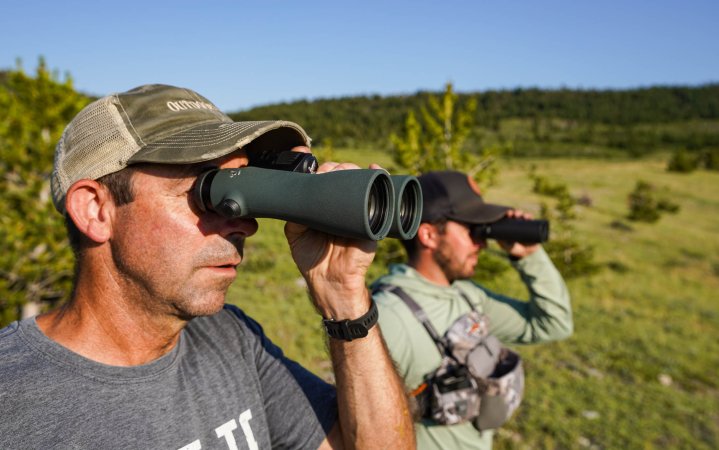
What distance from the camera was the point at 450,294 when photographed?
9.80ft

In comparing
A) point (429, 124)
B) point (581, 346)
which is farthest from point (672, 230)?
point (429, 124)

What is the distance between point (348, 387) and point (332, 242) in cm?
49

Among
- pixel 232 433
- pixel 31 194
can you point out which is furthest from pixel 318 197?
pixel 31 194

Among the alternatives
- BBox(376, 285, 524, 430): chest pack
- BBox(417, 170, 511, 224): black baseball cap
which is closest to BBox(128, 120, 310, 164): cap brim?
BBox(376, 285, 524, 430): chest pack

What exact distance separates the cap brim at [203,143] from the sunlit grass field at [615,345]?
5688 millimetres

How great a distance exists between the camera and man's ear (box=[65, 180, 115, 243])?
1.49 meters

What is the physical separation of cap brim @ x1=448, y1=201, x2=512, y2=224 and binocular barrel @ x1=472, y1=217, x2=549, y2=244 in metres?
0.06

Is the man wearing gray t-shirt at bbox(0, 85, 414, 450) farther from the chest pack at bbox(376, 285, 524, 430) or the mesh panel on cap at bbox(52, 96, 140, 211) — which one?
the chest pack at bbox(376, 285, 524, 430)

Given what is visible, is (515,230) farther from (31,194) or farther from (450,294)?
(31,194)

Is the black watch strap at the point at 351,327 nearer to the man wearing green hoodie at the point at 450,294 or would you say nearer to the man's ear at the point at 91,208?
the man's ear at the point at 91,208

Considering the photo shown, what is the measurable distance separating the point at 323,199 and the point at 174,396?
760 millimetres

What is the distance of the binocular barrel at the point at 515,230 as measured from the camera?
317 centimetres

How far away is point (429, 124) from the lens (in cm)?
841

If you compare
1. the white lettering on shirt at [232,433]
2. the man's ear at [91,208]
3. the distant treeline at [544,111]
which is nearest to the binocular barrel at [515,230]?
the white lettering on shirt at [232,433]
